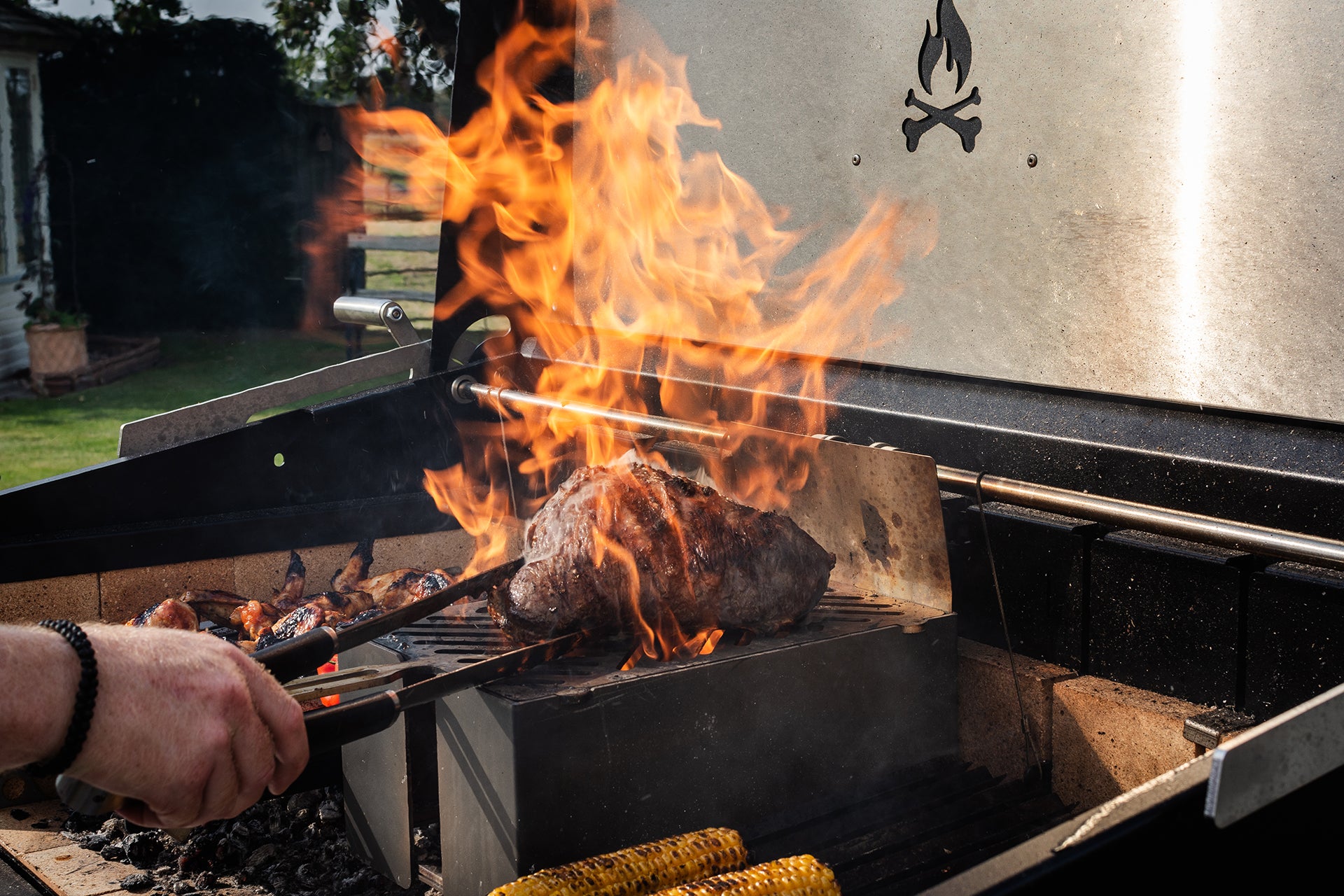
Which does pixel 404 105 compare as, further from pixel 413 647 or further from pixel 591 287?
pixel 413 647

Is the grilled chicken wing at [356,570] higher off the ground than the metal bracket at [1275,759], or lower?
lower

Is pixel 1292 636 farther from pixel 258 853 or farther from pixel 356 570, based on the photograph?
pixel 356 570

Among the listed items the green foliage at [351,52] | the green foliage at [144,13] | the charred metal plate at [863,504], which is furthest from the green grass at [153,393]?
the charred metal plate at [863,504]

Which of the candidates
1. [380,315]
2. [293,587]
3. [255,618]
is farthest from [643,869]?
[380,315]

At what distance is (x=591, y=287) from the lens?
490 centimetres

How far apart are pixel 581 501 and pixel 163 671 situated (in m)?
1.48

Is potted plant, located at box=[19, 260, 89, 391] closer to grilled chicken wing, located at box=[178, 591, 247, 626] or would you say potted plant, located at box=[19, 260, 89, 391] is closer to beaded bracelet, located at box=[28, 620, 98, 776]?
grilled chicken wing, located at box=[178, 591, 247, 626]

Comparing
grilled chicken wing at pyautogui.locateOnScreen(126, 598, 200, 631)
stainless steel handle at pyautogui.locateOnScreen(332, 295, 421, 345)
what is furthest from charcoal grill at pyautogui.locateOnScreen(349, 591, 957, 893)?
stainless steel handle at pyautogui.locateOnScreen(332, 295, 421, 345)

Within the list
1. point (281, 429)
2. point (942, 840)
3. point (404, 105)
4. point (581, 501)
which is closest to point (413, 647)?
point (581, 501)

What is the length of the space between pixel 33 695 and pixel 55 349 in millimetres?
18184

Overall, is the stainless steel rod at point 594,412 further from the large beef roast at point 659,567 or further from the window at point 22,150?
the window at point 22,150

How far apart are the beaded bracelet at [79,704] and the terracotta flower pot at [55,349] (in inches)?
705

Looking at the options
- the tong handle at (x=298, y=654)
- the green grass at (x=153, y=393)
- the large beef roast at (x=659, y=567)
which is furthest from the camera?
the green grass at (x=153, y=393)

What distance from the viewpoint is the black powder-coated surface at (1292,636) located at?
8.22 ft
